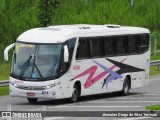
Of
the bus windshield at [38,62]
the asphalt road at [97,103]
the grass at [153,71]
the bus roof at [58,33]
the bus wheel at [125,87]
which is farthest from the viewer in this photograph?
the grass at [153,71]

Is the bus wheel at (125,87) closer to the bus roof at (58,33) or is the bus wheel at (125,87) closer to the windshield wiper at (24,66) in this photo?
the bus roof at (58,33)

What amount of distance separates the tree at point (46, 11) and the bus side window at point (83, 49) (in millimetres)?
15076

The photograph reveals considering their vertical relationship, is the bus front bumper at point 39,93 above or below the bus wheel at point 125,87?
above

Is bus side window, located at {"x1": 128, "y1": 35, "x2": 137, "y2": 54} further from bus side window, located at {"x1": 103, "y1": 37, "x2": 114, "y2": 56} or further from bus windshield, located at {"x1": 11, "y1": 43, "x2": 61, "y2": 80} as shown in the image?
bus windshield, located at {"x1": 11, "y1": 43, "x2": 61, "y2": 80}

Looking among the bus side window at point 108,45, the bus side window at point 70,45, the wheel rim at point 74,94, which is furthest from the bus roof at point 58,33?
the wheel rim at point 74,94

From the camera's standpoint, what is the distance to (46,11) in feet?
142

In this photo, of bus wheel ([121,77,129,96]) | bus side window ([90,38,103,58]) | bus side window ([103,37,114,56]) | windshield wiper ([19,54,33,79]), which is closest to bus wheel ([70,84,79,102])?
bus side window ([90,38,103,58])

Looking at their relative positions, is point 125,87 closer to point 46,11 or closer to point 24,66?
point 24,66

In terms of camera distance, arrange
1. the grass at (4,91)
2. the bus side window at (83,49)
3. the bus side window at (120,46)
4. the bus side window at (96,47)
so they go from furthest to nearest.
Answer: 1. the grass at (4,91)
2. the bus side window at (120,46)
3. the bus side window at (96,47)
4. the bus side window at (83,49)

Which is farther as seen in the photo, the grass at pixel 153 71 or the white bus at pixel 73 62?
the grass at pixel 153 71

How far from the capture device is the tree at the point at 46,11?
42938 millimetres

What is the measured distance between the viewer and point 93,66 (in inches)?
1117

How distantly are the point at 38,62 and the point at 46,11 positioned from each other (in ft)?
57.4

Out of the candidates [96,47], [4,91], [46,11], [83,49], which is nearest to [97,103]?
[83,49]
